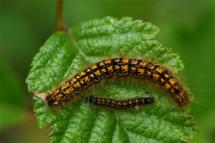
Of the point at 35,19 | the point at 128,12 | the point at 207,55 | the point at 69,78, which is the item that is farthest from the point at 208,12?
the point at 69,78

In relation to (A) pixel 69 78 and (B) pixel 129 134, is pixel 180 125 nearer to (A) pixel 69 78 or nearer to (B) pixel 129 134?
(B) pixel 129 134

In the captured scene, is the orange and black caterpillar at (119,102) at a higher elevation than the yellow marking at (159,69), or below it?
below

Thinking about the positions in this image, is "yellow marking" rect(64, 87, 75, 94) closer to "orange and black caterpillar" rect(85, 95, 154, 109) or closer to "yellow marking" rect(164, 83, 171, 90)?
"orange and black caterpillar" rect(85, 95, 154, 109)

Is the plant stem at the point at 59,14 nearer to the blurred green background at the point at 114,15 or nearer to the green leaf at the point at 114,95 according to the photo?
the green leaf at the point at 114,95

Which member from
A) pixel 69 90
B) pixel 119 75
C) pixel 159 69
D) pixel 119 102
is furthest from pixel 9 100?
pixel 159 69

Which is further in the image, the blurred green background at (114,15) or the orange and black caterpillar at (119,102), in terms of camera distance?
the blurred green background at (114,15)

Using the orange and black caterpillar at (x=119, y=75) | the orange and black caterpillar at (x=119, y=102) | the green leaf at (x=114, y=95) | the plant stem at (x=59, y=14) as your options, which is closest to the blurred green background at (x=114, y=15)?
the plant stem at (x=59, y=14)

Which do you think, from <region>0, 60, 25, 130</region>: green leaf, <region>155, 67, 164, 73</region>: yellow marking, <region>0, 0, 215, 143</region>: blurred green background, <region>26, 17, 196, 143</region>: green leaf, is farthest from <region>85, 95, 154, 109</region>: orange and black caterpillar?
<region>0, 0, 215, 143</region>: blurred green background
